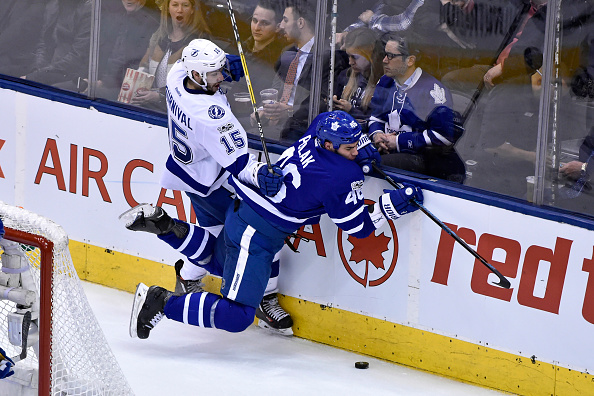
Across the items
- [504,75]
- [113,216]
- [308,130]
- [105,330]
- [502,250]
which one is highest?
[504,75]

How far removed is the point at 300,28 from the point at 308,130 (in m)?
0.49

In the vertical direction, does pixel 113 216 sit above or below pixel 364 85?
below

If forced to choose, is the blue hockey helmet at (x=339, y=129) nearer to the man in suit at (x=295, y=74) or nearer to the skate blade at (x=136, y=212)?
the man in suit at (x=295, y=74)

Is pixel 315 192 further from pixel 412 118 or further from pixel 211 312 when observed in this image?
pixel 211 312

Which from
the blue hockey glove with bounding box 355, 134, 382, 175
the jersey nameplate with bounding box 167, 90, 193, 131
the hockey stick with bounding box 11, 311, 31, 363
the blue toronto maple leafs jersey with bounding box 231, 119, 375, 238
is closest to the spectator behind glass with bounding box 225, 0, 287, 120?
the jersey nameplate with bounding box 167, 90, 193, 131

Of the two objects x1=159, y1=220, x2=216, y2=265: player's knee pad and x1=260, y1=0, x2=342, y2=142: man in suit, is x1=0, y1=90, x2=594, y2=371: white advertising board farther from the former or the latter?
x1=260, y1=0, x2=342, y2=142: man in suit

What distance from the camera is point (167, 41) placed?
519 centimetres

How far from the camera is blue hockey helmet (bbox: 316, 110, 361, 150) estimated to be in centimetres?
435

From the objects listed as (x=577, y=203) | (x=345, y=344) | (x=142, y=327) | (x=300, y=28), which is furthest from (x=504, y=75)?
(x=142, y=327)

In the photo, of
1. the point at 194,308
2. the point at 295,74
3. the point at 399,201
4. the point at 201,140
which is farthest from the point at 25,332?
the point at 295,74

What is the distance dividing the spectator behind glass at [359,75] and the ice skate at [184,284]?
3.37 feet

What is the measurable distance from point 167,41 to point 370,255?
4.56 feet

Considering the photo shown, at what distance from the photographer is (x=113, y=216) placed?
5406 mm

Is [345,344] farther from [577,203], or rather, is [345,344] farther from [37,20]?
[37,20]
